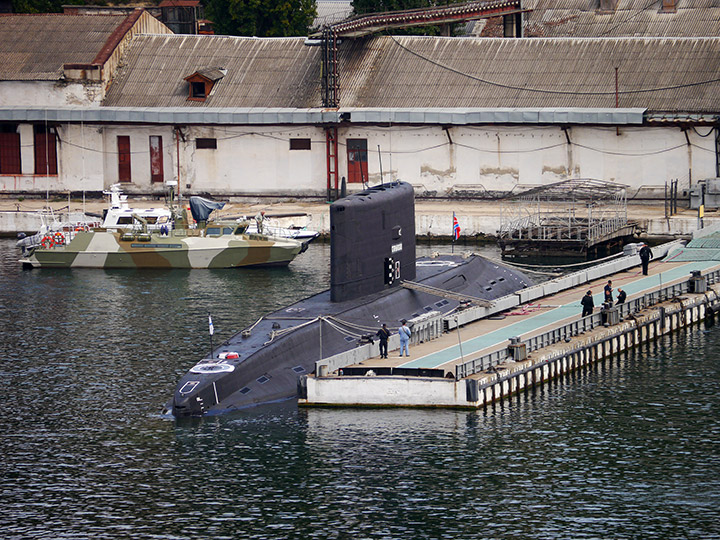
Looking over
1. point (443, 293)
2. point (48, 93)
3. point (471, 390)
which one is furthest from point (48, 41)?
point (471, 390)

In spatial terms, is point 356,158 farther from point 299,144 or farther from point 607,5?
point 607,5

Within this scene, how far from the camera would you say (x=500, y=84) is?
8912 cm

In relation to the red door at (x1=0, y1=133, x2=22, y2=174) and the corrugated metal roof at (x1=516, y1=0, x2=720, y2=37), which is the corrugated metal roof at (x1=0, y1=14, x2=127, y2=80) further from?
the corrugated metal roof at (x1=516, y1=0, x2=720, y2=37)

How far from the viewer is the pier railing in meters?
44.3

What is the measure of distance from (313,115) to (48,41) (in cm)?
2269

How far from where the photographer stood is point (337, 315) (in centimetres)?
4812

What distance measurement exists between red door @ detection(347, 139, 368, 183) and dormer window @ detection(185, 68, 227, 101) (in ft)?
37.1

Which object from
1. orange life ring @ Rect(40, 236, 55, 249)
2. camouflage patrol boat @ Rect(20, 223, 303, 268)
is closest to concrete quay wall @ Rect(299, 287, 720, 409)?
camouflage patrol boat @ Rect(20, 223, 303, 268)

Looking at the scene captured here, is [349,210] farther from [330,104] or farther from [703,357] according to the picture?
[330,104]

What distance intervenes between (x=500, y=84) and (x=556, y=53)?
191 inches

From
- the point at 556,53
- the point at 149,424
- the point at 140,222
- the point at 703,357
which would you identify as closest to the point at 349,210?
the point at 149,424

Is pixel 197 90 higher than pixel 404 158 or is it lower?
higher

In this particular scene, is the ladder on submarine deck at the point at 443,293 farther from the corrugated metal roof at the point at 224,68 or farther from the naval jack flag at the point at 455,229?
the corrugated metal roof at the point at 224,68

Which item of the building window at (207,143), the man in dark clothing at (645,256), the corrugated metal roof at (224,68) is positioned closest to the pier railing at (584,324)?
the man in dark clothing at (645,256)
